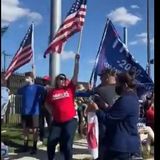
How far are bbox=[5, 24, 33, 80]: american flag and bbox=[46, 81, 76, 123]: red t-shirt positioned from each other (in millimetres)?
2911

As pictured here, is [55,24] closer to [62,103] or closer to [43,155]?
[43,155]

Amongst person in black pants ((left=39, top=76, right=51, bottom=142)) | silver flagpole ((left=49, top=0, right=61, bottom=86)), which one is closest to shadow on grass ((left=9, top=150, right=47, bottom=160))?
person in black pants ((left=39, top=76, right=51, bottom=142))

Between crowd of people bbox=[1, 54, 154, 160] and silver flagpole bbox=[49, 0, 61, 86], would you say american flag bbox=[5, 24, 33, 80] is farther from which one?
crowd of people bbox=[1, 54, 154, 160]

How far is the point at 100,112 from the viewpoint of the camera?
604cm

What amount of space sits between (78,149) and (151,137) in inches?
87.0

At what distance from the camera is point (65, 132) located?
872 cm

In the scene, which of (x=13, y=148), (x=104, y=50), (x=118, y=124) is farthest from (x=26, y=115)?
(x=118, y=124)

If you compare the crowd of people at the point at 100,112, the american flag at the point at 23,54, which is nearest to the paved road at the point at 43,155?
the crowd of people at the point at 100,112

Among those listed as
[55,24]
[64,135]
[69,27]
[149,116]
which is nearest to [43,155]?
[64,135]

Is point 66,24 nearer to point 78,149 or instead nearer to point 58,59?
point 58,59

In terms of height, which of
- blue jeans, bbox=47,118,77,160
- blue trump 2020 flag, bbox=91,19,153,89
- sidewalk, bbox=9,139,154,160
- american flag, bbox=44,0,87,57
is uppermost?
american flag, bbox=44,0,87,57

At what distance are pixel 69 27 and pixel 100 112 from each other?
3.90 metres

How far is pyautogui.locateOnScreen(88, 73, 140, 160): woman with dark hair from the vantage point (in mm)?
5914
